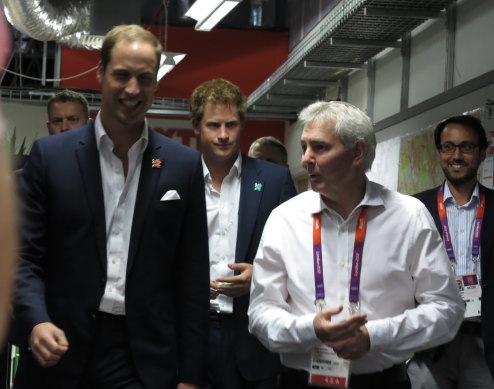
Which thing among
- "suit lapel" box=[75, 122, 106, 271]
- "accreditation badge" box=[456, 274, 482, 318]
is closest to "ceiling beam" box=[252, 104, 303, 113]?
"accreditation badge" box=[456, 274, 482, 318]

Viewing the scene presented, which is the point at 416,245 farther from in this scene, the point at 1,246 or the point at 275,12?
the point at 275,12

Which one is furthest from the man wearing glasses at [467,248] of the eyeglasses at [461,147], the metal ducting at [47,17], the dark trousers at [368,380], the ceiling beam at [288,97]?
the ceiling beam at [288,97]

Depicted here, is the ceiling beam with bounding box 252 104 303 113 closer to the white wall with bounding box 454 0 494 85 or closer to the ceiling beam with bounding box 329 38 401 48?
the ceiling beam with bounding box 329 38 401 48

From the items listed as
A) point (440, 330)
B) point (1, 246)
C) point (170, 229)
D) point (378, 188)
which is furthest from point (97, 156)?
point (1, 246)

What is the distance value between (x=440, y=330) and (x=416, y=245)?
10.6 inches

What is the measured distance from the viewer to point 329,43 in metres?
8.39

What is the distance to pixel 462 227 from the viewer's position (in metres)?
4.20

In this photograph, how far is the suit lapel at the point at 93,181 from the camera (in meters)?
2.42

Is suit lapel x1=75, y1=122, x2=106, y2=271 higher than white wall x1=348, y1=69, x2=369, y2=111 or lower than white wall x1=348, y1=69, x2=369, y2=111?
lower

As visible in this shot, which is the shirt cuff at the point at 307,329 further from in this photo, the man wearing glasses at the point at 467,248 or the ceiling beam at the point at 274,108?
the ceiling beam at the point at 274,108

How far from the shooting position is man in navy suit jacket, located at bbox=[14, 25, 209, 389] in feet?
7.90

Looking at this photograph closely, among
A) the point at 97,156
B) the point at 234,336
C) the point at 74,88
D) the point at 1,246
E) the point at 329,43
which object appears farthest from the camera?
the point at 74,88

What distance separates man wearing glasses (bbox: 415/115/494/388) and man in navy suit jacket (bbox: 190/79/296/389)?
896 millimetres

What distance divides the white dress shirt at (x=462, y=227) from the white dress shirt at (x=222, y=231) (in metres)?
1.17
